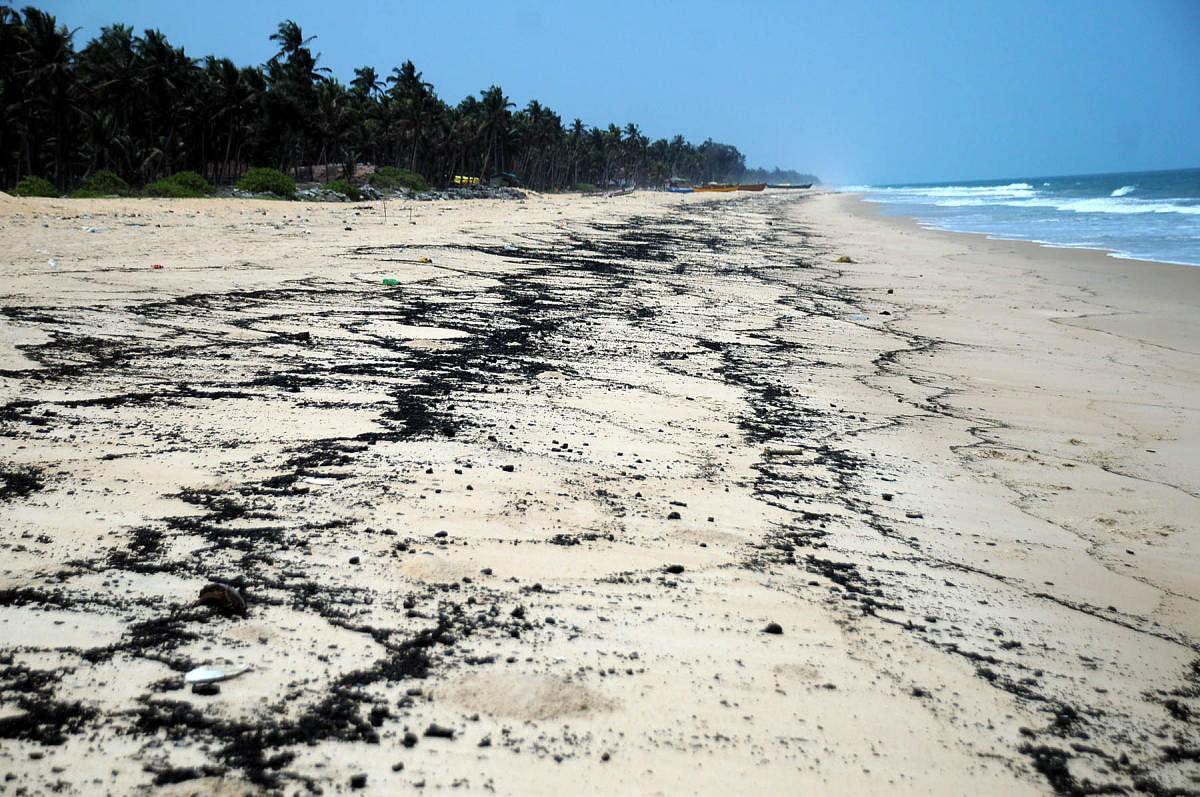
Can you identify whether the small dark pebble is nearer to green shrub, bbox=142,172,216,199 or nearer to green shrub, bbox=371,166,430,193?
green shrub, bbox=142,172,216,199

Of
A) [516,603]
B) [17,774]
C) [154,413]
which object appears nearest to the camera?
[17,774]

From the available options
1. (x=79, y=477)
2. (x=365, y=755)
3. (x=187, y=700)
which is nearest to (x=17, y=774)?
(x=187, y=700)

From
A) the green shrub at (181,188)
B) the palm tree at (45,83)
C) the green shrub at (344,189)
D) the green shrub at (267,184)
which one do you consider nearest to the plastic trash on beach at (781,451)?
the green shrub at (181,188)

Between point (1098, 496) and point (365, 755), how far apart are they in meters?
4.08

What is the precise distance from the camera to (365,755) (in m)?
1.77

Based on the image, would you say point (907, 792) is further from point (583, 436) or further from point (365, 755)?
point (583, 436)

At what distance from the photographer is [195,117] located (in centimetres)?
4366

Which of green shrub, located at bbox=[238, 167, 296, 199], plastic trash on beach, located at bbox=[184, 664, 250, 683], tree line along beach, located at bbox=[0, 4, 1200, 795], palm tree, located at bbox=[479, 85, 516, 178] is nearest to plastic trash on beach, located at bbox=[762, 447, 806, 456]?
tree line along beach, located at bbox=[0, 4, 1200, 795]

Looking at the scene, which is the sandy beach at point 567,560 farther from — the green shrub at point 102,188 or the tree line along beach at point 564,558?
the green shrub at point 102,188

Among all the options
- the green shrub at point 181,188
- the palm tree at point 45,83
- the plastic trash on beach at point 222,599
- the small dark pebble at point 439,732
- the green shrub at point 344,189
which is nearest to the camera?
the small dark pebble at point 439,732

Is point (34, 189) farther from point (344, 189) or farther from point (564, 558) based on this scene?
point (564, 558)

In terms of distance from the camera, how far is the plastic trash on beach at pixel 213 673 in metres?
1.96

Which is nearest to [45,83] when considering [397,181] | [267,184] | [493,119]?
[267,184]

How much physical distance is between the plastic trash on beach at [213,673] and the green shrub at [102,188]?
28.5 m
